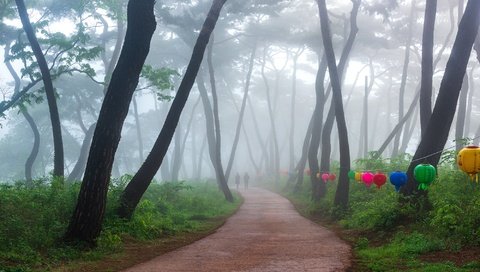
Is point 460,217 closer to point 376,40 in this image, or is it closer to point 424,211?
point 424,211

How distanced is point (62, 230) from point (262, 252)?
4.32 metres

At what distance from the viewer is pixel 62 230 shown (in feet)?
32.1

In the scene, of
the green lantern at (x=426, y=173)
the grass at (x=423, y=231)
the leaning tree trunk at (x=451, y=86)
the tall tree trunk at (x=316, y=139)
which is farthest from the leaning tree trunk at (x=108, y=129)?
the tall tree trunk at (x=316, y=139)

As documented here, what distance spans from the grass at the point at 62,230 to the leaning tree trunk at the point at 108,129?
466mm

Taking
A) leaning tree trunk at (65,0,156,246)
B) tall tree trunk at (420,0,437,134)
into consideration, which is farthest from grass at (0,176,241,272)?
tall tree trunk at (420,0,437,134)

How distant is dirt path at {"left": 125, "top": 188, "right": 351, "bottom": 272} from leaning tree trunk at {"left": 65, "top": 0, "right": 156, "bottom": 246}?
171 cm

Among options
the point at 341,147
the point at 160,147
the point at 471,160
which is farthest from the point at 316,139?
the point at 471,160

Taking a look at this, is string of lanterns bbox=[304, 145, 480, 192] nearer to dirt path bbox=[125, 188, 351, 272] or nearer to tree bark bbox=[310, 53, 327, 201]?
dirt path bbox=[125, 188, 351, 272]

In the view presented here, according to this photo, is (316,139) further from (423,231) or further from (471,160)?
(471,160)

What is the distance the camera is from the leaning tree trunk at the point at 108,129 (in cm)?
949

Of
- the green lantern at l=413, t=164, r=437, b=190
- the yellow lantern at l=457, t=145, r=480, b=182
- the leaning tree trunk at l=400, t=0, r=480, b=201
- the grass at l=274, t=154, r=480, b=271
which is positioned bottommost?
the grass at l=274, t=154, r=480, b=271

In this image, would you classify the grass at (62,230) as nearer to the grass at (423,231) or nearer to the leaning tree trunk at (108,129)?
the leaning tree trunk at (108,129)

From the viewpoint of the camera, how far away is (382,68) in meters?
42.6

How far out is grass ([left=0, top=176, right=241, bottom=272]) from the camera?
27.1 ft
